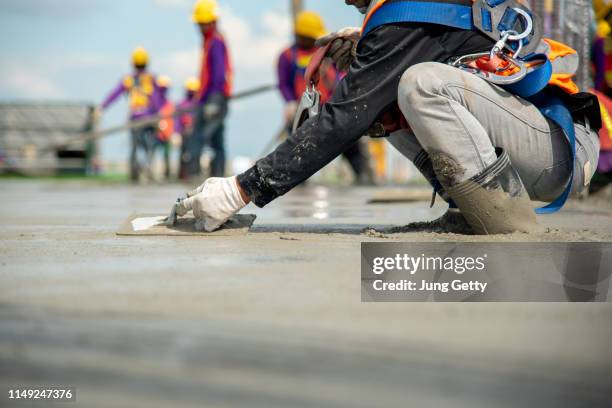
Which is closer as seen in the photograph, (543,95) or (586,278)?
(586,278)

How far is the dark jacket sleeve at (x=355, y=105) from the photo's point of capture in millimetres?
2377

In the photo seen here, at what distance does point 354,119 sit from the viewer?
2.38 meters

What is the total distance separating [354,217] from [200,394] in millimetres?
2792

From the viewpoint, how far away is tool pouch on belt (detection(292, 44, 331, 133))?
260 cm

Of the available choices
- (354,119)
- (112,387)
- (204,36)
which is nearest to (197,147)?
(204,36)

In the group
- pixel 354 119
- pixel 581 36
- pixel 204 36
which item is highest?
pixel 204 36

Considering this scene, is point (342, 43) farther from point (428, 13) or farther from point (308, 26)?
point (308, 26)

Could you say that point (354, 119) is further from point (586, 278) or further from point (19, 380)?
point (19, 380)

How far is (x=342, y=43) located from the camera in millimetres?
2779

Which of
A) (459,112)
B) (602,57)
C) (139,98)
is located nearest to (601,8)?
(602,57)

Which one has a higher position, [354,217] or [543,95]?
[543,95]

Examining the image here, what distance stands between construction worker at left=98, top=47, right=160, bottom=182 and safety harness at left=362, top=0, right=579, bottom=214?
39.6 ft

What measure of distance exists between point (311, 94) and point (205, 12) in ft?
23.3

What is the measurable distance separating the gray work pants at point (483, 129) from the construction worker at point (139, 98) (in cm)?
1209
